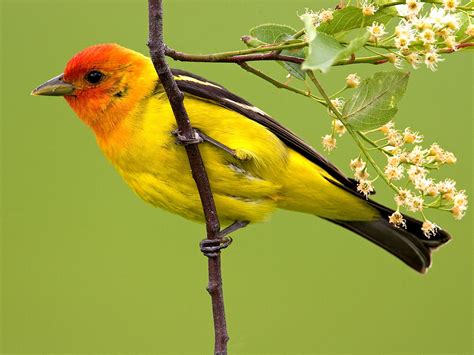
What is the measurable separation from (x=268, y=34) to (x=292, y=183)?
155 centimetres

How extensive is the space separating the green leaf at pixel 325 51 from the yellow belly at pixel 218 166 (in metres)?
1.48

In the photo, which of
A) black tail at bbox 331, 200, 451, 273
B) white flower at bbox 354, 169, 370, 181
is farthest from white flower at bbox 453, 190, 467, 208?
black tail at bbox 331, 200, 451, 273

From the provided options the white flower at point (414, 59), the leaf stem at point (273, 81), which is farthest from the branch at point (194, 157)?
the white flower at point (414, 59)

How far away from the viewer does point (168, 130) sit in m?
3.04

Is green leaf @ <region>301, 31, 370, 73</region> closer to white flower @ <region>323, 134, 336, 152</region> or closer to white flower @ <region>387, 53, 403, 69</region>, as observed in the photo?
white flower @ <region>387, 53, 403, 69</region>

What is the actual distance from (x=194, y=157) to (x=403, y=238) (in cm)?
181

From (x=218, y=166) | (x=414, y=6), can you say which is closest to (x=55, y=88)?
(x=218, y=166)

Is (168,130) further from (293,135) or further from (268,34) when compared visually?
(268,34)

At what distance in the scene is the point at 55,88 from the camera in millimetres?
3320

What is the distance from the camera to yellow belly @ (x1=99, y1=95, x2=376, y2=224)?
311cm

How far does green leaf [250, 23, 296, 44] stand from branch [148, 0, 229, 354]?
256 millimetres

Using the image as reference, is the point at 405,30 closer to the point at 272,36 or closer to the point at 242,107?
the point at 272,36

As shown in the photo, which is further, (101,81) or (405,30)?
(101,81)

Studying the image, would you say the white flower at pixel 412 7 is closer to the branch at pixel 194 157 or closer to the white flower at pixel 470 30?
the white flower at pixel 470 30
